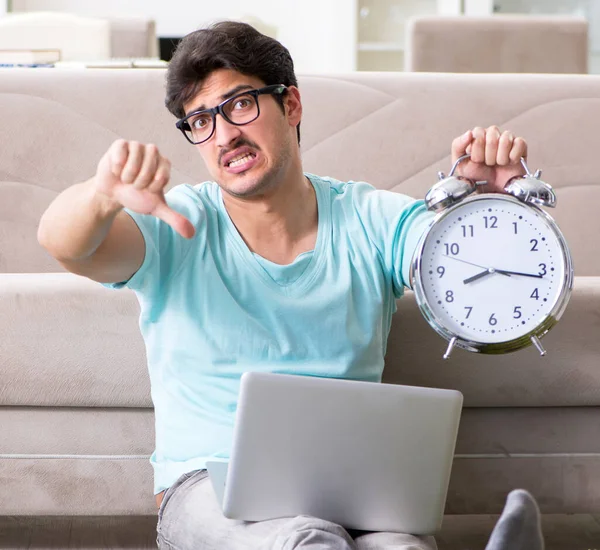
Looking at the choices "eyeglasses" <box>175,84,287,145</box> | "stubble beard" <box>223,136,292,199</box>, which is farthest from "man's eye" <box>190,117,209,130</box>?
"stubble beard" <box>223,136,292,199</box>

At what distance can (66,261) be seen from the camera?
50.7 inches

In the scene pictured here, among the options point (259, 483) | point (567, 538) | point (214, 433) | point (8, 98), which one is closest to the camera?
point (259, 483)

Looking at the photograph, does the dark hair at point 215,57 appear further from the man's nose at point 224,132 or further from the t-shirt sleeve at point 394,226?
the t-shirt sleeve at point 394,226

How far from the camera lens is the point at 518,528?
3.47 feet

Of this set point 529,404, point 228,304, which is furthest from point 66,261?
point 529,404

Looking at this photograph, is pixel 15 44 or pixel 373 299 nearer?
pixel 373 299

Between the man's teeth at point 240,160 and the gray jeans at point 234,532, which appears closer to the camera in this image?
the gray jeans at point 234,532

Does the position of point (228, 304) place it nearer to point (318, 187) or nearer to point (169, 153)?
point (318, 187)

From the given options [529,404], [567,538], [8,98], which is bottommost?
[567,538]

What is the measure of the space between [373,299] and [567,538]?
0.81m

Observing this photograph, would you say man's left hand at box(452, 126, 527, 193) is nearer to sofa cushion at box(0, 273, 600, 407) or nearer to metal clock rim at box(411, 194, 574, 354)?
metal clock rim at box(411, 194, 574, 354)

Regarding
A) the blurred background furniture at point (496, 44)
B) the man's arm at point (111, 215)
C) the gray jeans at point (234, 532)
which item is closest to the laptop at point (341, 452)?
the gray jeans at point (234, 532)

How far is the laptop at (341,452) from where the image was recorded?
1.20 meters

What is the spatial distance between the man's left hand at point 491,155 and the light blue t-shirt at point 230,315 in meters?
0.12
